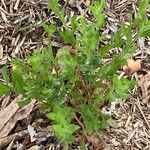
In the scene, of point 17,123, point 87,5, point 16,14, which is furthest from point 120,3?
point 17,123

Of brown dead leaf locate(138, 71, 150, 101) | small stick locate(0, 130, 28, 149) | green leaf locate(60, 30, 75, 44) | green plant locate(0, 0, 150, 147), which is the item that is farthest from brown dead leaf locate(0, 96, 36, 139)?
brown dead leaf locate(138, 71, 150, 101)

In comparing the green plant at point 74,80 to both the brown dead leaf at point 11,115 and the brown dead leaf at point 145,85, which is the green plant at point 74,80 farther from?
the brown dead leaf at point 145,85

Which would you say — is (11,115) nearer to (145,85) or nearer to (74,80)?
(74,80)

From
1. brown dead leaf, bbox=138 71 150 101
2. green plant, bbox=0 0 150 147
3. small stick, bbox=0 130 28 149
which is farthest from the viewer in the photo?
brown dead leaf, bbox=138 71 150 101

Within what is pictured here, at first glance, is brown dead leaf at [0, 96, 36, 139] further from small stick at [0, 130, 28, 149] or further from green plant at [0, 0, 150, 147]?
green plant at [0, 0, 150, 147]

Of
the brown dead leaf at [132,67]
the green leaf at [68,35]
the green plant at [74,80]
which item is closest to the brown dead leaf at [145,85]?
the brown dead leaf at [132,67]

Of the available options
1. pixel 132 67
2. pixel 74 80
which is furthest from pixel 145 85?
pixel 74 80

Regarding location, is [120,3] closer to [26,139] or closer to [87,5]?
[87,5]
